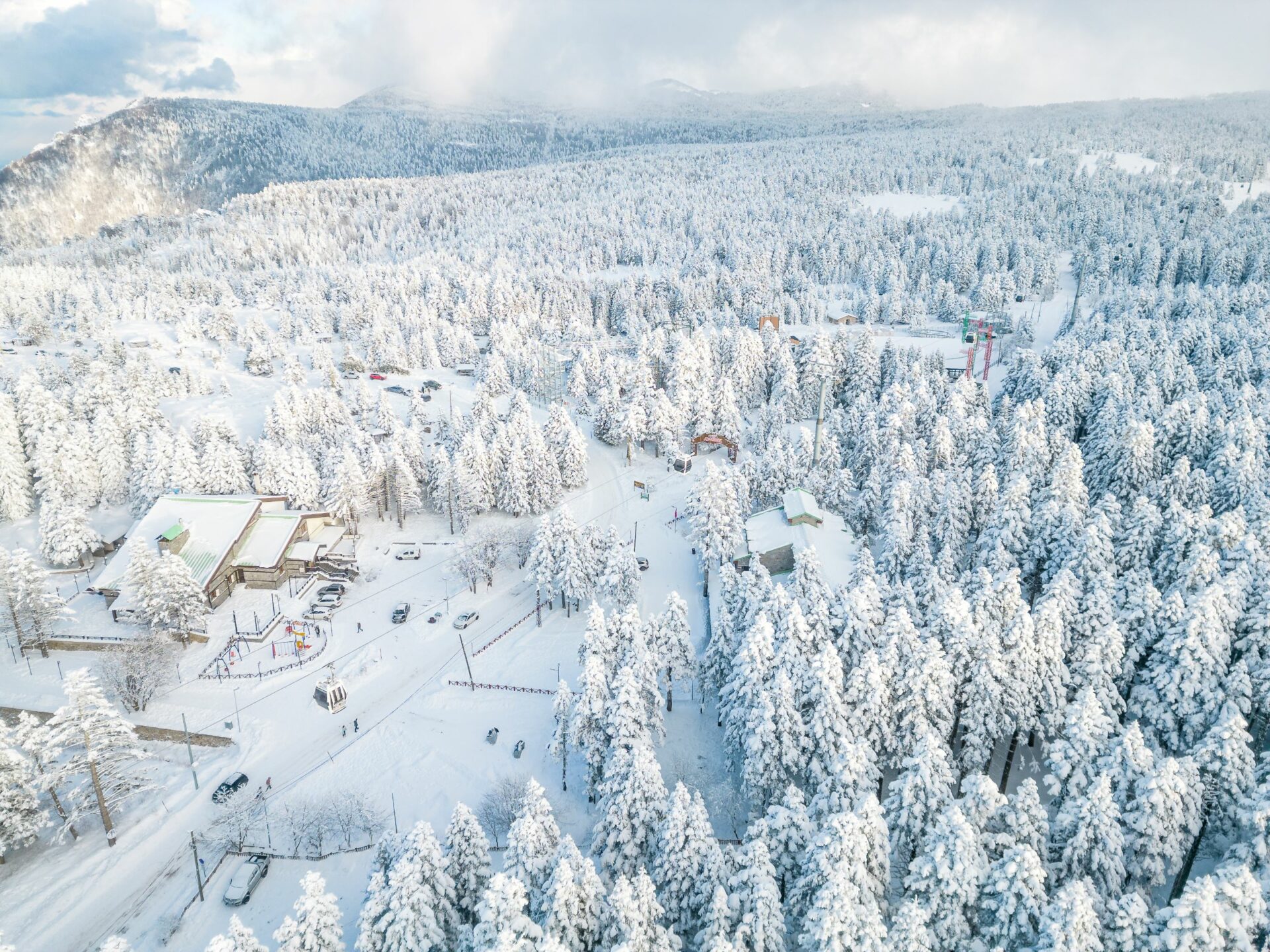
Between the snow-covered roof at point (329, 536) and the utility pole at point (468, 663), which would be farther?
the snow-covered roof at point (329, 536)

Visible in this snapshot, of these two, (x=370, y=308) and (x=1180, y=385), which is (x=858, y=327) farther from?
(x=370, y=308)

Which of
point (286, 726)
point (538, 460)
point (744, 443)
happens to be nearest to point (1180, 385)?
point (744, 443)

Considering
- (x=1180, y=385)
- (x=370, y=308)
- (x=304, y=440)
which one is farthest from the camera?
(x=370, y=308)

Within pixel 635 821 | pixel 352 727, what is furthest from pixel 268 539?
pixel 635 821

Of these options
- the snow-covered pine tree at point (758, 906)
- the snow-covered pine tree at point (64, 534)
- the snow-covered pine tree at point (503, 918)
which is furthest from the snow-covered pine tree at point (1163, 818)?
the snow-covered pine tree at point (64, 534)

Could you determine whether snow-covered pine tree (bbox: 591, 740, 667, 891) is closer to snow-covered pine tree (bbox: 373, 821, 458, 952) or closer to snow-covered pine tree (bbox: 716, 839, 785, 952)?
snow-covered pine tree (bbox: 716, 839, 785, 952)

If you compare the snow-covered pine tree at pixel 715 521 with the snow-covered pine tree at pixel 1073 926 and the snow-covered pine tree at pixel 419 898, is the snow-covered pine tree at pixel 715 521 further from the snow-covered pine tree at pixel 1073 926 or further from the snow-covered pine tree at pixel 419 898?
the snow-covered pine tree at pixel 1073 926

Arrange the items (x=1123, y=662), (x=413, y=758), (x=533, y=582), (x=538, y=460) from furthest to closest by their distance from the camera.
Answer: (x=538, y=460)
(x=533, y=582)
(x=413, y=758)
(x=1123, y=662)
